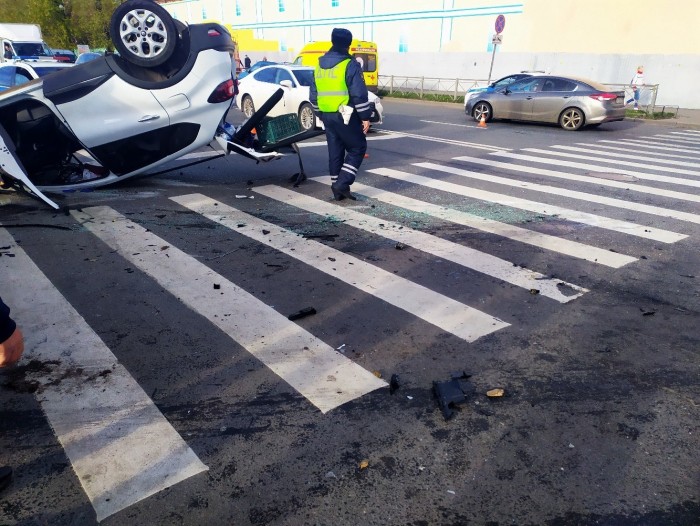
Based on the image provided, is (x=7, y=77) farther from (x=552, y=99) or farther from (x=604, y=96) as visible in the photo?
(x=604, y=96)

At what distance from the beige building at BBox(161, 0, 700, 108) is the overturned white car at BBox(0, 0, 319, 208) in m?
25.6

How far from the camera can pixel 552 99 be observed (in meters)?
16.2

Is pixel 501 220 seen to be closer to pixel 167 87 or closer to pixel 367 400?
pixel 367 400

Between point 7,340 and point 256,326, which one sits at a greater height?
point 7,340

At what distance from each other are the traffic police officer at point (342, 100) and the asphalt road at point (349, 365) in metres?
0.73

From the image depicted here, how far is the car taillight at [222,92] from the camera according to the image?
24.2ft

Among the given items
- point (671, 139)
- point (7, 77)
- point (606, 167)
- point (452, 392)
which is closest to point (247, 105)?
point (7, 77)

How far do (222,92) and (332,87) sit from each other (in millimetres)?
Answer: 1580

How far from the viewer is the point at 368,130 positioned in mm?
14492

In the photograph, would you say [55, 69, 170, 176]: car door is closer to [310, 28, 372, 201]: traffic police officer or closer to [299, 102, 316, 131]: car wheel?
[310, 28, 372, 201]: traffic police officer

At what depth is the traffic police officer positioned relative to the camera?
23.0ft

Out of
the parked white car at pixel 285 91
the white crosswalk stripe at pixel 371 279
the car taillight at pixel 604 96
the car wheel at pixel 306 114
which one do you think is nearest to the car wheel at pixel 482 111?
the car taillight at pixel 604 96

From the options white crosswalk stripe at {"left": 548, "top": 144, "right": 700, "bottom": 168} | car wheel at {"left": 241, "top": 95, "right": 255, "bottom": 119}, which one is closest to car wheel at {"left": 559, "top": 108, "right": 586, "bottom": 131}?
white crosswalk stripe at {"left": 548, "top": 144, "right": 700, "bottom": 168}

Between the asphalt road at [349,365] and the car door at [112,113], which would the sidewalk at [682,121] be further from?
A: the car door at [112,113]
